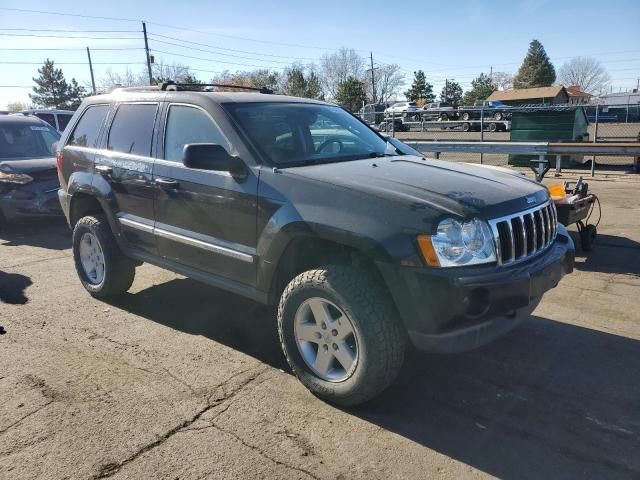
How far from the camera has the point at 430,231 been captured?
9.35ft

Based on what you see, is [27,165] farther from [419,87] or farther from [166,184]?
[419,87]

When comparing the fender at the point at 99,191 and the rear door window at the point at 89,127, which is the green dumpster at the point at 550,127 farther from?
the fender at the point at 99,191

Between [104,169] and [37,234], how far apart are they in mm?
4330

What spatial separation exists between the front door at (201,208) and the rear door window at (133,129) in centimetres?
25

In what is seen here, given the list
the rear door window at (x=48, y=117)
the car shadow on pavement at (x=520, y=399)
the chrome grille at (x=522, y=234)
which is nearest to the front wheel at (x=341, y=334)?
the car shadow on pavement at (x=520, y=399)

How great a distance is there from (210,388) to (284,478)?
1039 millimetres

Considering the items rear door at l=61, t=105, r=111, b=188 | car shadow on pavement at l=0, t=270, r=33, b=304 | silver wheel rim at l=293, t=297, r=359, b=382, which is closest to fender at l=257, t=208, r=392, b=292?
silver wheel rim at l=293, t=297, r=359, b=382

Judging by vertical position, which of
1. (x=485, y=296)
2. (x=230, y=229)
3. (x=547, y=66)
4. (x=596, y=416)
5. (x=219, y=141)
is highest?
(x=547, y=66)

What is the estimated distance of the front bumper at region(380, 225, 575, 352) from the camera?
9.23 ft

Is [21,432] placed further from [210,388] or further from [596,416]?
[596,416]

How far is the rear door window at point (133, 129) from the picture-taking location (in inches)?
175

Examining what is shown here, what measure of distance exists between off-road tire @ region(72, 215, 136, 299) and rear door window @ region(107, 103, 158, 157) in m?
0.72

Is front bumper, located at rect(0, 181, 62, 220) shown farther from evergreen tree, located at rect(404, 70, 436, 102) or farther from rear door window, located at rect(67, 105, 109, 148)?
evergreen tree, located at rect(404, 70, 436, 102)

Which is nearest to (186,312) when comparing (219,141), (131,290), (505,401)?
(131,290)
